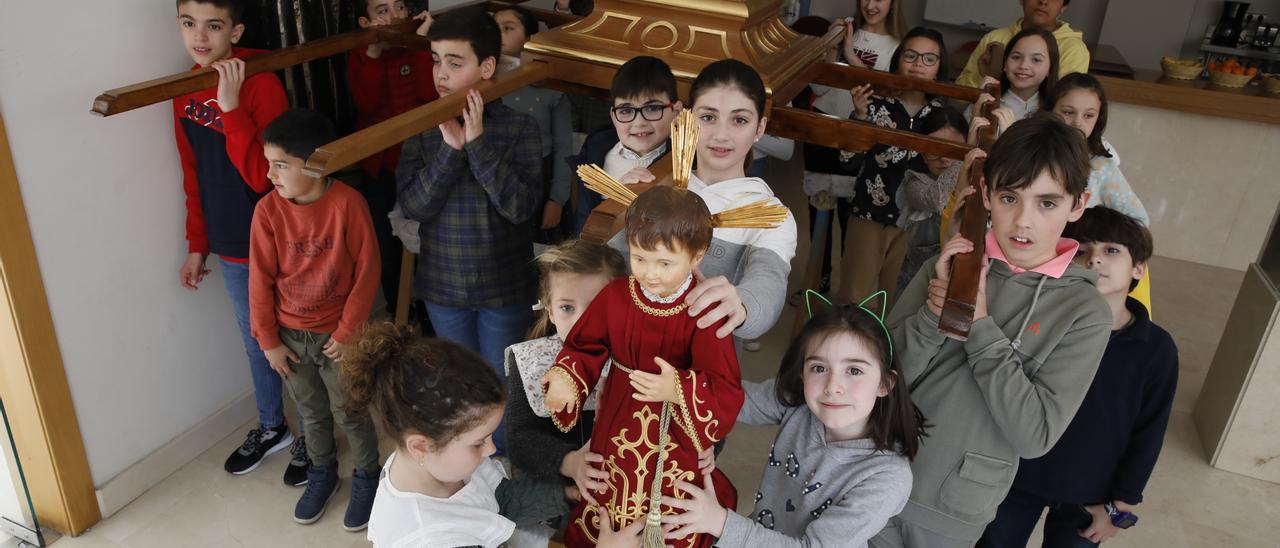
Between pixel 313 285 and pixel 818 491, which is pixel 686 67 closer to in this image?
pixel 818 491

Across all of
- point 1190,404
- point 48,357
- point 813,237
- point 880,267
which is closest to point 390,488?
point 48,357

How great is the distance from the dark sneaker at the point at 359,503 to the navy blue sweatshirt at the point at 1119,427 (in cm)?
198

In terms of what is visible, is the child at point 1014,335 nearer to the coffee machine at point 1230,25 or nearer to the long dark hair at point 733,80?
the long dark hair at point 733,80

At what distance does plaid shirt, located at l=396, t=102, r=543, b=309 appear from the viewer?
2.59 meters

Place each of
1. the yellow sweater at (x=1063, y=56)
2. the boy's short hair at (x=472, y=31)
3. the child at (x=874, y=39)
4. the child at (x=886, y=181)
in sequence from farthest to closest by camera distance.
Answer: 1. the child at (x=874, y=39)
2. the yellow sweater at (x=1063, y=56)
3. the child at (x=886, y=181)
4. the boy's short hair at (x=472, y=31)

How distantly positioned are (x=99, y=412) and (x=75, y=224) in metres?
0.63

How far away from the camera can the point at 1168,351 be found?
6.98 ft

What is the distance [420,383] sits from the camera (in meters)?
1.62

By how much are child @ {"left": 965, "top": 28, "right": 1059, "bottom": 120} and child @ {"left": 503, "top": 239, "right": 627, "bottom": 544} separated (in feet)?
6.76

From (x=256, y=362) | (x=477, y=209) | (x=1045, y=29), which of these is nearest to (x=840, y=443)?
(x=477, y=209)

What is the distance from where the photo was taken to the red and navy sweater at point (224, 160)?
275cm

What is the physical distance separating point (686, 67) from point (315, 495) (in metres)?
1.92

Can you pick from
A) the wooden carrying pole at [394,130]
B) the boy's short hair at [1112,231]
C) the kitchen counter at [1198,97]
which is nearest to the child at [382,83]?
the wooden carrying pole at [394,130]

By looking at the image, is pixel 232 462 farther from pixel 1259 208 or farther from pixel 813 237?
pixel 1259 208
